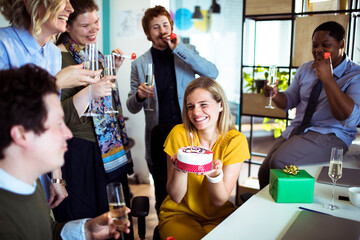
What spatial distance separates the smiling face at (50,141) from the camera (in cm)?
92

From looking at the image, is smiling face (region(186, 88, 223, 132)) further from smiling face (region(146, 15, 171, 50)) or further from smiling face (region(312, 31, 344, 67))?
smiling face (region(312, 31, 344, 67))

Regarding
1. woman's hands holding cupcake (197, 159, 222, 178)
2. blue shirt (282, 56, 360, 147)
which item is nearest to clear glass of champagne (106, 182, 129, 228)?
woman's hands holding cupcake (197, 159, 222, 178)

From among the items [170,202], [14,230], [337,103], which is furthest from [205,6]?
[14,230]

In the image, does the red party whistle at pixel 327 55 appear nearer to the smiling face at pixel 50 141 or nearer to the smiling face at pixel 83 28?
the smiling face at pixel 83 28

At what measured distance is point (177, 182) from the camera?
166cm

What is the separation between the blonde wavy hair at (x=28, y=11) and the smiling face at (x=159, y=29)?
3.24 ft

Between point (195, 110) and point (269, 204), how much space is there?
25.3 inches

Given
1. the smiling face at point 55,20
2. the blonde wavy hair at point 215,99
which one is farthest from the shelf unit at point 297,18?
the smiling face at point 55,20

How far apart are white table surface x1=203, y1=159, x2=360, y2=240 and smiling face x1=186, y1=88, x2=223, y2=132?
1.57 feet

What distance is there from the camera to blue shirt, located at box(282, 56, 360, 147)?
7.45ft

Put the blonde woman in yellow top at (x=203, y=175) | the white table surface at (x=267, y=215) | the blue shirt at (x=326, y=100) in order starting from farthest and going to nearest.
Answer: the blue shirt at (x=326, y=100)
the blonde woman in yellow top at (x=203, y=175)
the white table surface at (x=267, y=215)

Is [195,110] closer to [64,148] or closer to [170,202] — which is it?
[170,202]

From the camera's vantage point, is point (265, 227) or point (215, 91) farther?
point (215, 91)

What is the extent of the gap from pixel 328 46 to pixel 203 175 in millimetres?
1381
